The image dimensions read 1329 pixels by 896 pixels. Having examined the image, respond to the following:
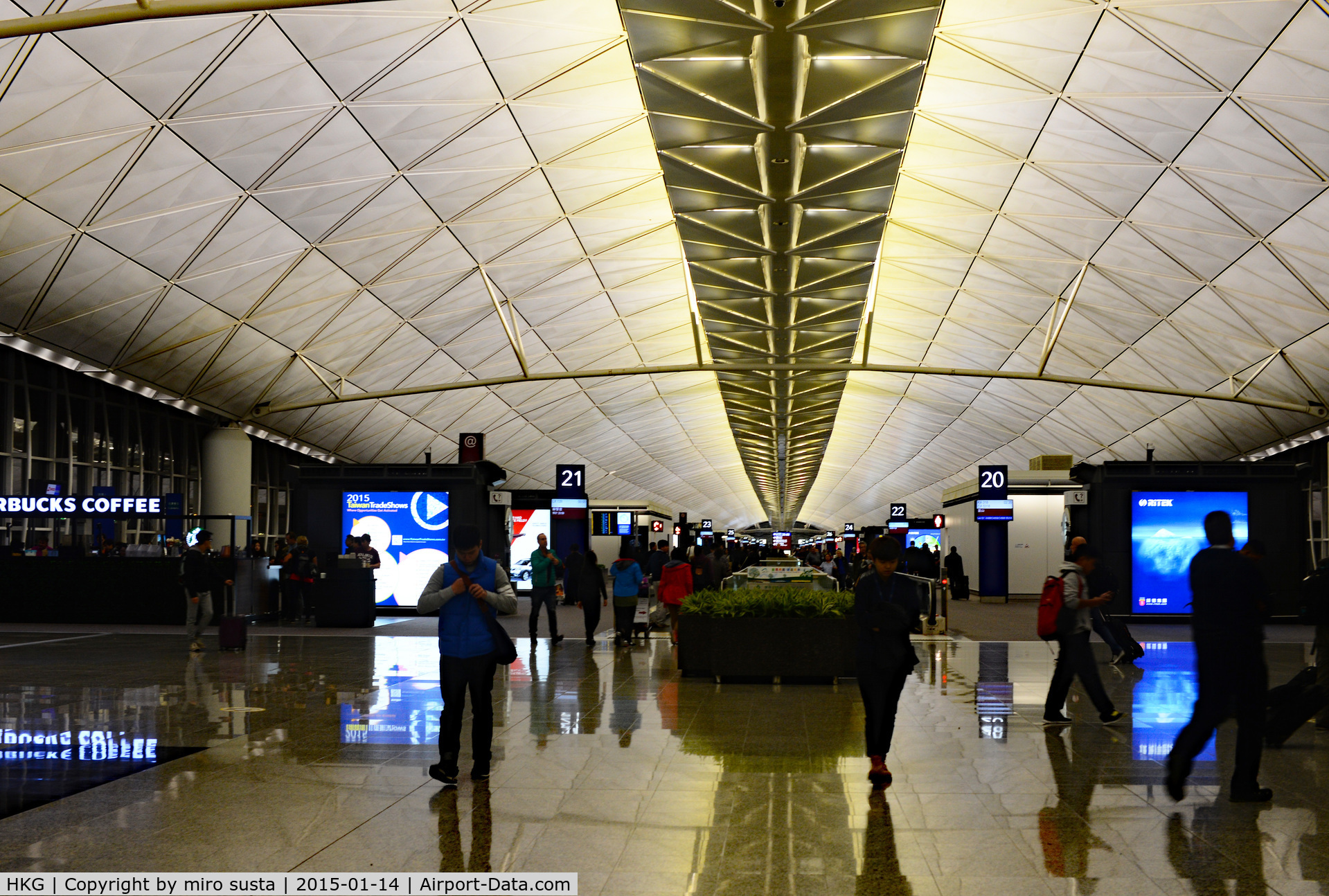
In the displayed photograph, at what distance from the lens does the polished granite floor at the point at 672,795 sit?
18.7 feet

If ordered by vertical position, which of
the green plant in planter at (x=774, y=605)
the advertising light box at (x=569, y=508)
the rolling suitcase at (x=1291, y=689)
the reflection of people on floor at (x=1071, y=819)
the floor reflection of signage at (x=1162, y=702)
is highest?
the advertising light box at (x=569, y=508)

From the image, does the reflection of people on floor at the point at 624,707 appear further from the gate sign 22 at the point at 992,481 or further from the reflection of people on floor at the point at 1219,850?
the gate sign 22 at the point at 992,481

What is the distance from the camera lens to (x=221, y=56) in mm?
18938

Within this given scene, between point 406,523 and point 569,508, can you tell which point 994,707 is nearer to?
point 406,523

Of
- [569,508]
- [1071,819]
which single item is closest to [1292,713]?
[1071,819]

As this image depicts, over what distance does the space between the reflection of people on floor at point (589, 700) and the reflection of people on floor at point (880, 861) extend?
3.64 metres

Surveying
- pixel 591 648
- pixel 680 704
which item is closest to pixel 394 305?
pixel 591 648

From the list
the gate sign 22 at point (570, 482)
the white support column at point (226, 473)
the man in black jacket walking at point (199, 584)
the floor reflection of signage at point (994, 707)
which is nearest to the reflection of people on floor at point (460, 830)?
the floor reflection of signage at point (994, 707)

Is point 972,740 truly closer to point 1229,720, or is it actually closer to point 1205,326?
point 1229,720

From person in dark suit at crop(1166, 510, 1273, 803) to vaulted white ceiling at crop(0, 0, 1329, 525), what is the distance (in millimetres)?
14117

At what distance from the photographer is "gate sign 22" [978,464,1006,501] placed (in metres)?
34.6

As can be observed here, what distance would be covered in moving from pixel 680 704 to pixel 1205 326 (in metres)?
26.7

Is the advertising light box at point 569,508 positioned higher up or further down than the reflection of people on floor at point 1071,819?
higher up

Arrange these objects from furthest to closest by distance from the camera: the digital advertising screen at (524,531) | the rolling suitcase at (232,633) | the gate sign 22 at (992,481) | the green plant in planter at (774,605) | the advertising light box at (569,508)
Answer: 1. the digital advertising screen at (524,531)
2. the gate sign 22 at (992,481)
3. the advertising light box at (569,508)
4. the rolling suitcase at (232,633)
5. the green plant in planter at (774,605)
